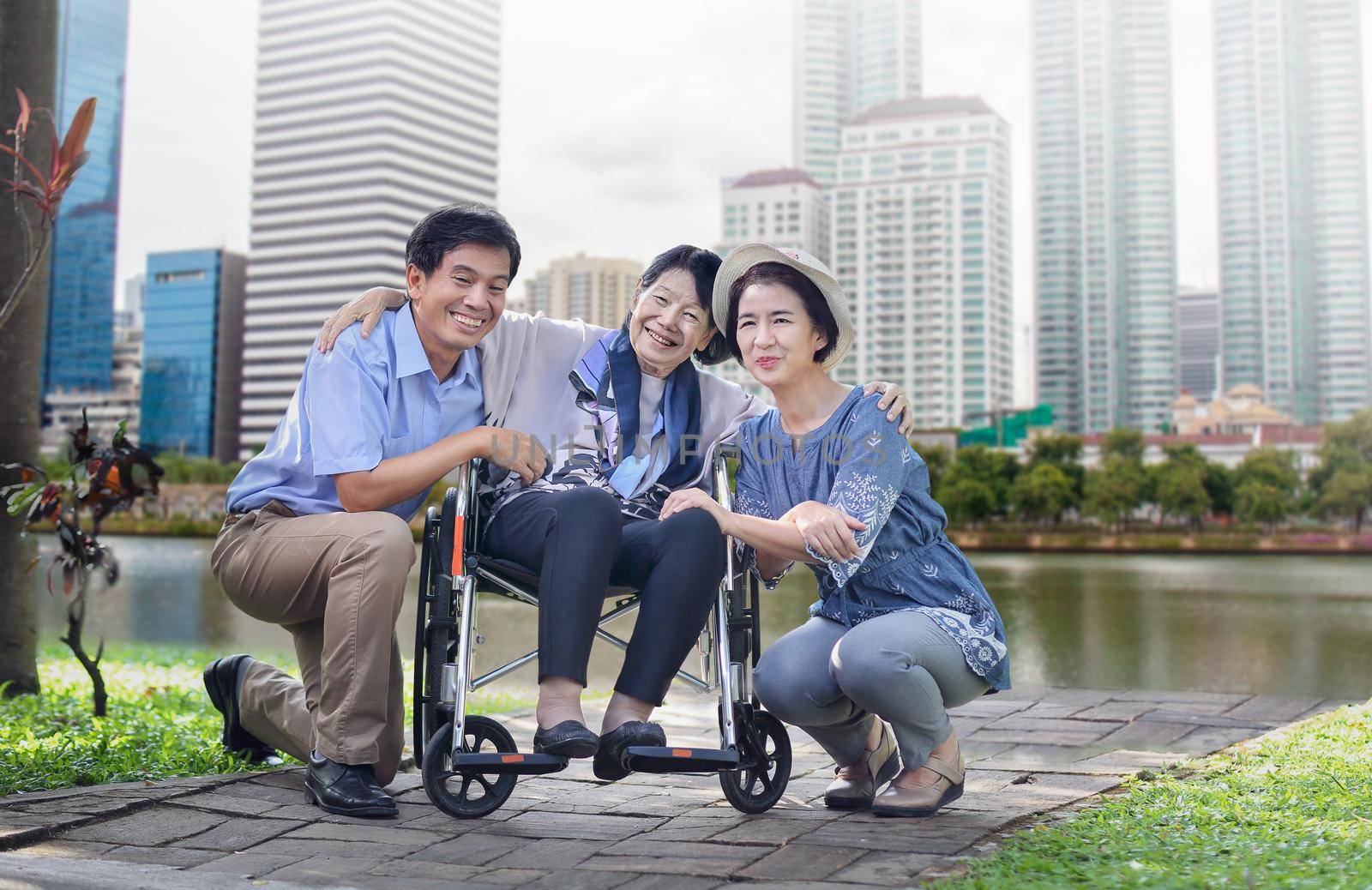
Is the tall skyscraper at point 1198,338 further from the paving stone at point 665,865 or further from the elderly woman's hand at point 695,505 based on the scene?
the paving stone at point 665,865

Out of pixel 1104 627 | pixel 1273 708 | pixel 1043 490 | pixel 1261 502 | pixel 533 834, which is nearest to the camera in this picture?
pixel 533 834

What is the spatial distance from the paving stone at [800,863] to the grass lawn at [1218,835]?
202 millimetres

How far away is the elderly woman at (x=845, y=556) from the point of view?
7.31 ft

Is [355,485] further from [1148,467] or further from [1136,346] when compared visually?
[1136,346]

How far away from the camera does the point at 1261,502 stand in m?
35.7

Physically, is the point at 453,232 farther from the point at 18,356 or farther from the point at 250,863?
the point at 18,356

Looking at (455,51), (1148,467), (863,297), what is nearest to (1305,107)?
(863,297)

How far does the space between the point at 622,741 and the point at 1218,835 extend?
993 millimetres


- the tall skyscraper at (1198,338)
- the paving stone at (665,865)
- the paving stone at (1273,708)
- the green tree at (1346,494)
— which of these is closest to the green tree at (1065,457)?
the green tree at (1346,494)

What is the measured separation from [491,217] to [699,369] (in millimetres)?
574

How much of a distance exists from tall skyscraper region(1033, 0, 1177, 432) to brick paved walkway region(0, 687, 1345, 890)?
256 ft

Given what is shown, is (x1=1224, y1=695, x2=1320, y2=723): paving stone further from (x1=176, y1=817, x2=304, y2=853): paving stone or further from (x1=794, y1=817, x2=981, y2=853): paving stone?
(x1=176, y1=817, x2=304, y2=853): paving stone

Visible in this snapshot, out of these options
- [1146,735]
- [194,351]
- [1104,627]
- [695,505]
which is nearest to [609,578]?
[695,505]

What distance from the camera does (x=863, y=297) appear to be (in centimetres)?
7575
